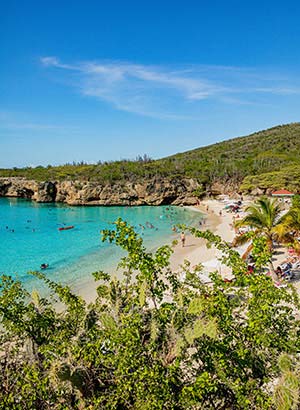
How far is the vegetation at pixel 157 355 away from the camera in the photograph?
4.36 metres

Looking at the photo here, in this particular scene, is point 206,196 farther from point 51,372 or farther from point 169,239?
point 51,372

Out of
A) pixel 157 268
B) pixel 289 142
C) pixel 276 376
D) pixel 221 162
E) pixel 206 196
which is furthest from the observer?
pixel 289 142

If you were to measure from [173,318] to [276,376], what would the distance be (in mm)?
1684

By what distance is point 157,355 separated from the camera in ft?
16.1

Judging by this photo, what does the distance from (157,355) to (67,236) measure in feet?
121

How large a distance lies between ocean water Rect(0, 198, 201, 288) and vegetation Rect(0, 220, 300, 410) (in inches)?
392

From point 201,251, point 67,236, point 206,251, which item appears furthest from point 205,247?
point 67,236

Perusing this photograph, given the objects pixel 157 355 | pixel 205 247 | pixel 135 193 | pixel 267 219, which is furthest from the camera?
pixel 135 193

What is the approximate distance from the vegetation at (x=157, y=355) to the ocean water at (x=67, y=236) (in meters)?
9.97

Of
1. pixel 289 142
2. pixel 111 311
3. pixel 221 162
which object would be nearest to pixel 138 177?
pixel 221 162

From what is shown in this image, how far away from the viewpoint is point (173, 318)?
5168 millimetres

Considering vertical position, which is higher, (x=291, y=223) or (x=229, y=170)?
(x=229, y=170)

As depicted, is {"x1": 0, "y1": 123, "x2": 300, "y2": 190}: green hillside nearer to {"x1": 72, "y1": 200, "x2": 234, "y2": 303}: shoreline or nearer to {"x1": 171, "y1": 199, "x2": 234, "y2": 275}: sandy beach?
{"x1": 72, "y1": 200, "x2": 234, "y2": 303}: shoreline

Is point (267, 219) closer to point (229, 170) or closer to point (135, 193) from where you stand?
point (135, 193)
